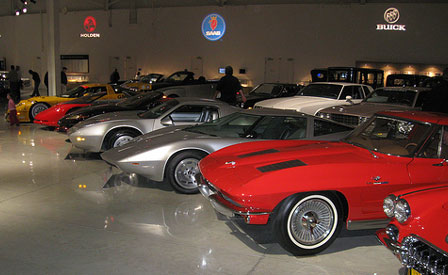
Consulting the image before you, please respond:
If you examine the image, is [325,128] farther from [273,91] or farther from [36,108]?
[36,108]

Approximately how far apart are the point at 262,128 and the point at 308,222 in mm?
2230

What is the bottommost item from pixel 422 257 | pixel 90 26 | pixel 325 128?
pixel 422 257

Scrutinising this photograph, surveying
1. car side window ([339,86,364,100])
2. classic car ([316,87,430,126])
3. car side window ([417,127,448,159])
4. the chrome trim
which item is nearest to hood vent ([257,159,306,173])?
the chrome trim

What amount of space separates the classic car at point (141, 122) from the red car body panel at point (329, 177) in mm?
2957

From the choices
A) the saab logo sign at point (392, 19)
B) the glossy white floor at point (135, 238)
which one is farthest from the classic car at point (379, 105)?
the saab logo sign at point (392, 19)

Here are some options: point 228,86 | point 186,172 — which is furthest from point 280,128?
point 228,86

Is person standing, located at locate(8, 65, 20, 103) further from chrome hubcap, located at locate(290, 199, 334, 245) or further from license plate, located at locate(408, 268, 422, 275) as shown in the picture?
license plate, located at locate(408, 268, 422, 275)

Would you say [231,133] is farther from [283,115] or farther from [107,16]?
[107,16]

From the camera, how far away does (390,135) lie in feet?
15.5

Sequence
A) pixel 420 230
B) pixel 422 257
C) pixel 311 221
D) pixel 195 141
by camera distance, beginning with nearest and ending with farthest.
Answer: pixel 422 257 → pixel 420 230 → pixel 311 221 → pixel 195 141

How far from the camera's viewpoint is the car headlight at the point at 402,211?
123 inches

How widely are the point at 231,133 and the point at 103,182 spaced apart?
2237mm

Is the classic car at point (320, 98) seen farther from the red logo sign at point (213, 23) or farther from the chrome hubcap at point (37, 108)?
the red logo sign at point (213, 23)

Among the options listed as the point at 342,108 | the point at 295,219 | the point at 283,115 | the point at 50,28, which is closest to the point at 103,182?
the point at 283,115
